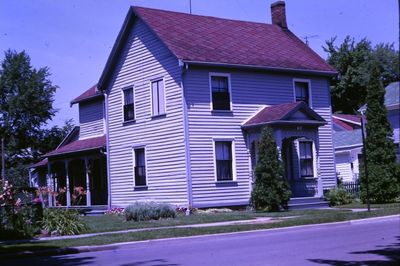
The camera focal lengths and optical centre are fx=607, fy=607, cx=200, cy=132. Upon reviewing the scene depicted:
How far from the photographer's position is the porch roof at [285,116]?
25562 mm

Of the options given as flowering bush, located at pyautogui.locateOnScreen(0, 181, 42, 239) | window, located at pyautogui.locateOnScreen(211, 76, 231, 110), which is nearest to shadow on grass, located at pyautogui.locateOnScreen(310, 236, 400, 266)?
flowering bush, located at pyautogui.locateOnScreen(0, 181, 42, 239)

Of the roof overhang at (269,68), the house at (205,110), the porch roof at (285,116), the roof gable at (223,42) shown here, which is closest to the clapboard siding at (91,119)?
the house at (205,110)

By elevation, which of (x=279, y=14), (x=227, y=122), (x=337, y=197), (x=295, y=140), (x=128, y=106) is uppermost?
(x=279, y=14)

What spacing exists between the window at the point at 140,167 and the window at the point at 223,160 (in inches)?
152

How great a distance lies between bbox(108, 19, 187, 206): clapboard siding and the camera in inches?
1021

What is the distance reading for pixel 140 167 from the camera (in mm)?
28469

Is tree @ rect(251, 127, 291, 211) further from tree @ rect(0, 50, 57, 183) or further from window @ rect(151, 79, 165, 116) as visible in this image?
tree @ rect(0, 50, 57, 183)

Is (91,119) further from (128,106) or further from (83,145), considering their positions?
(128,106)

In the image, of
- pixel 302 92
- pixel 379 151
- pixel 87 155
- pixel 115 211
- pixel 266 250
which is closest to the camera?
pixel 266 250

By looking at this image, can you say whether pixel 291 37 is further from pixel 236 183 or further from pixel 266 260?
pixel 266 260

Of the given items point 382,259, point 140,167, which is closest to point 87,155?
point 140,167

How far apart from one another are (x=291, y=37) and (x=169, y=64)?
9299 mm

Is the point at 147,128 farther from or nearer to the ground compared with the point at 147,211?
farther from the ground

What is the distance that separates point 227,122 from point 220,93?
130 centimetres
